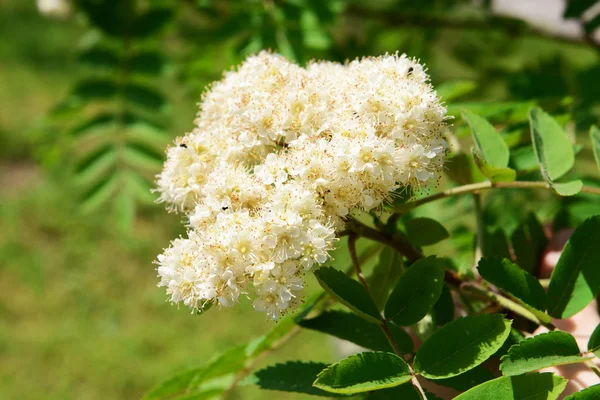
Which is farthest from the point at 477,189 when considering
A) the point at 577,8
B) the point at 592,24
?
the point at 592,24

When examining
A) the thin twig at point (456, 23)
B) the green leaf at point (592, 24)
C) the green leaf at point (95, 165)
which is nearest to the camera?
the green leaf at point (592, 24)

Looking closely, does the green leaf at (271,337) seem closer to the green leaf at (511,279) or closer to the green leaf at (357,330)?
the green leaf at (357,330)

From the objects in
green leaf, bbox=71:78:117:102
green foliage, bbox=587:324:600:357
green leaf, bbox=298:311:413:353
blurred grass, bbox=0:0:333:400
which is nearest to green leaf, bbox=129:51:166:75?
green leaf, bbox=71:78:117:102

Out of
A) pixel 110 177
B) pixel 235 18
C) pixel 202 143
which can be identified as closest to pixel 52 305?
pixel 110 177

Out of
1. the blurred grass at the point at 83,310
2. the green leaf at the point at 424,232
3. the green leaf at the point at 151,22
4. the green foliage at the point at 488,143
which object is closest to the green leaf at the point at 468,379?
the green leaf at the point at 424,232

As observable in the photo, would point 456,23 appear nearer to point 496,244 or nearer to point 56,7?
point 496,244

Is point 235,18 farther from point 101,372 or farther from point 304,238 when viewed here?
point 101,372

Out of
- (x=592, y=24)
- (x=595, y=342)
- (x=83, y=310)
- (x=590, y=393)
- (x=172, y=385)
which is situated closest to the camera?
(x=590, y=393)
